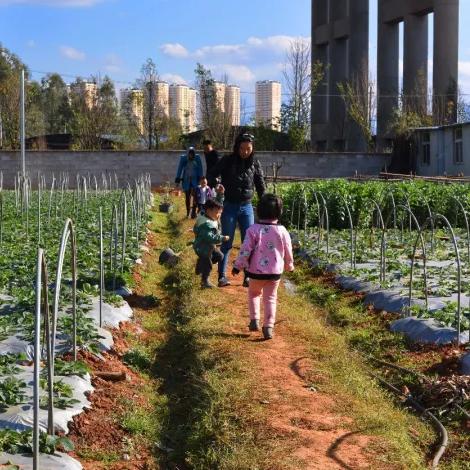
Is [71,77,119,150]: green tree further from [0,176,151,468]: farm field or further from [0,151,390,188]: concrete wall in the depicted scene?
[0,176,151,468]: farm field

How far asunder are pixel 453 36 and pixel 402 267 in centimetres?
2838

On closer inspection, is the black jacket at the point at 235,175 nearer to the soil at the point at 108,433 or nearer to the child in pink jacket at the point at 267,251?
the child in pink jacket at the point at 267,251

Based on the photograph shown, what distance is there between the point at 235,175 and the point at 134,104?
36066mm

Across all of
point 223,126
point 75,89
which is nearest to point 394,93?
point 223,126

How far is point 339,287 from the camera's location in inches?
369

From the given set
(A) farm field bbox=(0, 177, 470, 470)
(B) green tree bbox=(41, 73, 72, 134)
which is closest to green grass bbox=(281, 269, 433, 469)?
(A) farm field bbox=(0, 177, 470, 470)

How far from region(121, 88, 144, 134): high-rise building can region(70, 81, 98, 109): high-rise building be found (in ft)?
5.43

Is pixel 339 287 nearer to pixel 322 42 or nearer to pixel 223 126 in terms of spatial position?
pixel 223 126

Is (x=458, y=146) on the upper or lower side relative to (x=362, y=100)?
lower

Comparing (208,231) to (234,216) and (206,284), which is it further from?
(206,284)

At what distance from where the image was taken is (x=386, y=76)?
40.6 metres

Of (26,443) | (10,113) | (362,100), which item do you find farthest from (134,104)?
(26,443)

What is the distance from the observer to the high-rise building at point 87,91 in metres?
42.4

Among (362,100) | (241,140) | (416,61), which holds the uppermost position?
(416,61)
